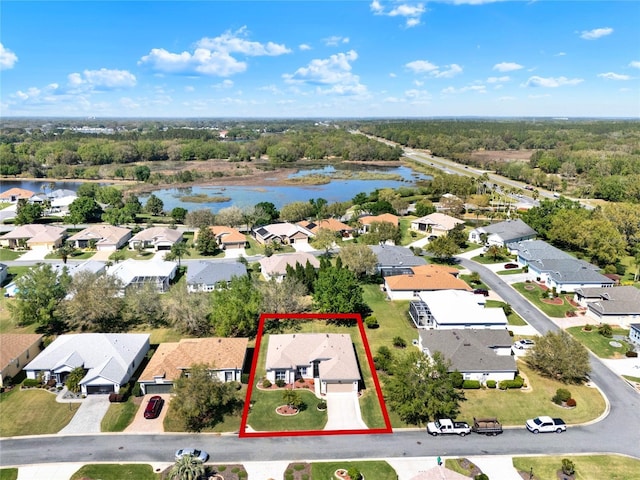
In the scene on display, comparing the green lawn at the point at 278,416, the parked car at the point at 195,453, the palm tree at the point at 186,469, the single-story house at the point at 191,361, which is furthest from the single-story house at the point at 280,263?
the palm tree at the point at 186,469

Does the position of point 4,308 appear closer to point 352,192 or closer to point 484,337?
point 484,337

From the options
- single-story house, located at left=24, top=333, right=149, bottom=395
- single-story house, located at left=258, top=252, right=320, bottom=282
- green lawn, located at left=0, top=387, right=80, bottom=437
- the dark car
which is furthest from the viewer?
single-story house, located at left=258, top=252, right=320, bottom=282

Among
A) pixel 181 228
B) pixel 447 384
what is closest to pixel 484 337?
pixel 447 384

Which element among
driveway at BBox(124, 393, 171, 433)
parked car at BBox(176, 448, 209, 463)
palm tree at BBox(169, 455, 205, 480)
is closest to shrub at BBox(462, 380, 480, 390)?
parked car at BBox(176, 448, 209, 463)

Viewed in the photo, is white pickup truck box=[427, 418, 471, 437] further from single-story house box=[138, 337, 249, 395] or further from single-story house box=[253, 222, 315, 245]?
single-story house box=[253, 222, 315, 245]

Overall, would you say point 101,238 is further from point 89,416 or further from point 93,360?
point 89,416

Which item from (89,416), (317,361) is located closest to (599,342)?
(317,361)

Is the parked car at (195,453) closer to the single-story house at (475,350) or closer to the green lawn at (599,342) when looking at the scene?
the single-story house at (475,350)
